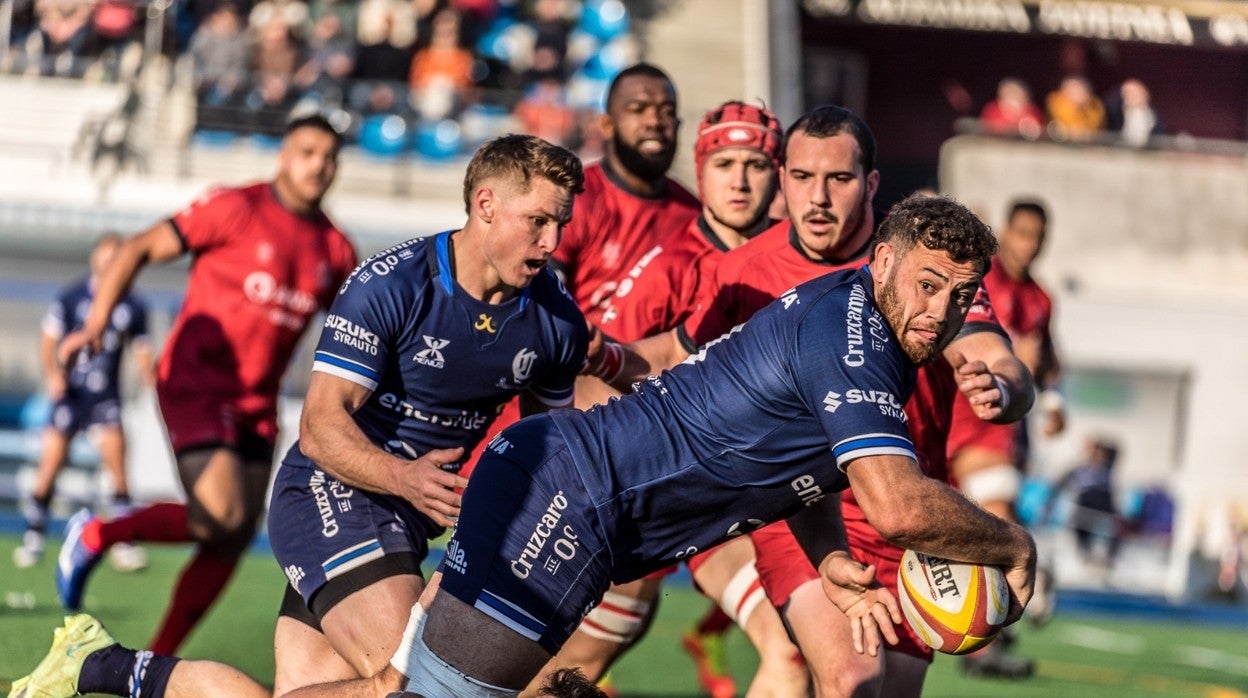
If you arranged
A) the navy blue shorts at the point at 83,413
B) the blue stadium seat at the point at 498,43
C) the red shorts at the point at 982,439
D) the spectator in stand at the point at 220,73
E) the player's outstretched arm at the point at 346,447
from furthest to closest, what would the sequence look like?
the blue stadium seat at the point at 498,43
the spectator in stand at the point at 220,73
the navy blue shorts at the point at 83,413
the red shorts at the point at 982,439
the player's outstretched arm at the point at 346,447

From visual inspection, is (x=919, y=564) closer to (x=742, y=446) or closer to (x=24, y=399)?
(x=742, y=446)

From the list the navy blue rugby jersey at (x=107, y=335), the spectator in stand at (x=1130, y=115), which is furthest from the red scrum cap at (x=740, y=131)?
the spectator in stand at (x=1130, y=115)

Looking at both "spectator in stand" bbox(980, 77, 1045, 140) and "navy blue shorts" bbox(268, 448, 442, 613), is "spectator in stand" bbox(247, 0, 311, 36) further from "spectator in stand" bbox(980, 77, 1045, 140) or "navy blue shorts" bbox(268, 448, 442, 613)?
"navy blue shorts" bbox(268, 448, 442, 613)

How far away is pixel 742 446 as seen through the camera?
473 centimetres

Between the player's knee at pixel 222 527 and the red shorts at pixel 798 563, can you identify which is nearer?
the red shorts at pixel 798 563

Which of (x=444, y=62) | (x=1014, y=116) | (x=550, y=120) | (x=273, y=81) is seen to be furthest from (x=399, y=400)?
(x=1014, y=116)

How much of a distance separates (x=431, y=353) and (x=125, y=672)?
5.14 feet

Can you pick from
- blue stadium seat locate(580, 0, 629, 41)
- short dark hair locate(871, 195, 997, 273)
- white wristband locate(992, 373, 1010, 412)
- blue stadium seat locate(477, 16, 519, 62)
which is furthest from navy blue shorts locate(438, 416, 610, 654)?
blue stadium seat locate(580, 0, 629, 41)

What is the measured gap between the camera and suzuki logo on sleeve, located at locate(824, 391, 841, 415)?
4477 mm

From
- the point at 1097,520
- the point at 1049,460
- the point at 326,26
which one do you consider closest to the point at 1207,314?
the point at 1049,460

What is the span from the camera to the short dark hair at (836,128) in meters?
6.02

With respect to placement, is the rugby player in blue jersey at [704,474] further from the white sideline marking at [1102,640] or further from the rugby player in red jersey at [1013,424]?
the white sideline marking at [1102,640]

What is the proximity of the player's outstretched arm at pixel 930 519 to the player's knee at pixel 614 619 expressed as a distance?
2743 millimetres

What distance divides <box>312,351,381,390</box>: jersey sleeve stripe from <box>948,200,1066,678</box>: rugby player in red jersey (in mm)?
4606
